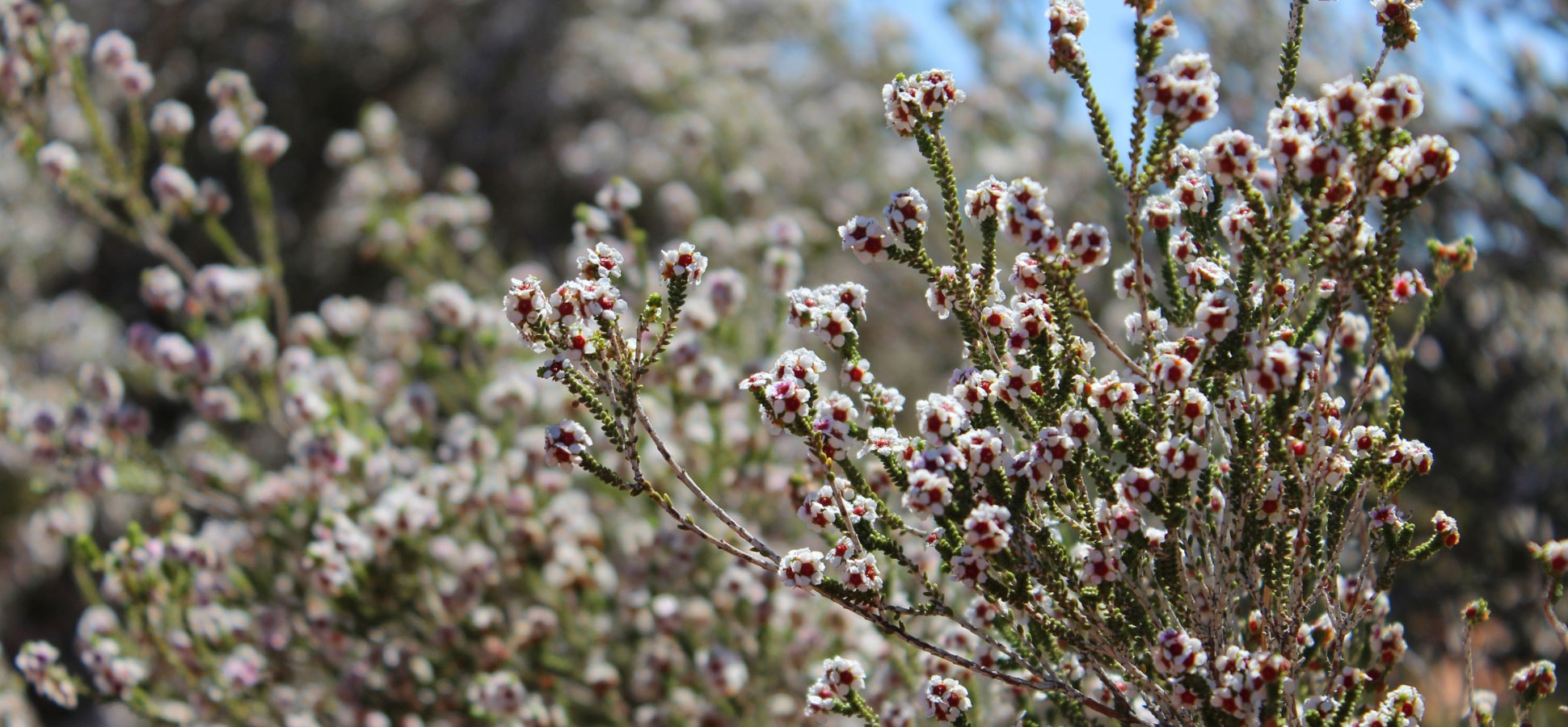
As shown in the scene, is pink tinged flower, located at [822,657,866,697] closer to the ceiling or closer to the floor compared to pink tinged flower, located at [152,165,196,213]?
closer to the floor

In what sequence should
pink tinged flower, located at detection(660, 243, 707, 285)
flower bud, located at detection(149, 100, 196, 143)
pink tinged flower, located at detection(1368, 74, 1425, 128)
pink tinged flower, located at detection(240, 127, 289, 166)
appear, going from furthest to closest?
pink tinged flower, located at detection(240, 127, 289, 166) < flower bud, located at detection(149, 100, 196, 143) < pink tinged flower, located at detection(660, 243, 707, 285) < pink tinged flower, located at detection(1368, 74, 1425, 128)

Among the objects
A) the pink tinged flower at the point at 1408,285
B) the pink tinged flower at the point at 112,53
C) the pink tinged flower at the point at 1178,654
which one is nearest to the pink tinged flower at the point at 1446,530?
the pink tinged flower at the point at 1408,285

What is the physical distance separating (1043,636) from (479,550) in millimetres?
1631

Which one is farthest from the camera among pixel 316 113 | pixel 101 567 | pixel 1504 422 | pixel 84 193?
pixel 316 113

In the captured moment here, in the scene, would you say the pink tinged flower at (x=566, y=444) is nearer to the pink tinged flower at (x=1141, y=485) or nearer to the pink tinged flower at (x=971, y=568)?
the pink tinged flower at (x=971, y=568)

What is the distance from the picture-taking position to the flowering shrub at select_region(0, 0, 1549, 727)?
1435mm

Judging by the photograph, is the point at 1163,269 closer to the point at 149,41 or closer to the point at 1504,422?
the point at 1504,422

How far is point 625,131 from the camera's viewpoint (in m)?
7.47

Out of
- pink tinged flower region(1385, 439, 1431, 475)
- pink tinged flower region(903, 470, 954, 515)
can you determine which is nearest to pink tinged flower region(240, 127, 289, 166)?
pink tinged flower region(903, 470, 954, 515)

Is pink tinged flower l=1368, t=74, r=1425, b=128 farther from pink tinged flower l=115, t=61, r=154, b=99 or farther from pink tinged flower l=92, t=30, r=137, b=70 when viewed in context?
pink tinged flower l=92, t=30, r=137, b=70

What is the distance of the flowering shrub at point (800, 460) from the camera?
1.43 m

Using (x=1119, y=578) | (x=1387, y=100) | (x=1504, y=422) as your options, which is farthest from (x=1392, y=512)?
(x=1504, y=422)

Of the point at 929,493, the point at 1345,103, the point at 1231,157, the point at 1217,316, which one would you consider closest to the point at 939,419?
the point at 929,493

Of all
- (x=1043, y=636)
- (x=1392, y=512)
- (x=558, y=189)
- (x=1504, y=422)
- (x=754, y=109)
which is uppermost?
(x=558, y=189)
